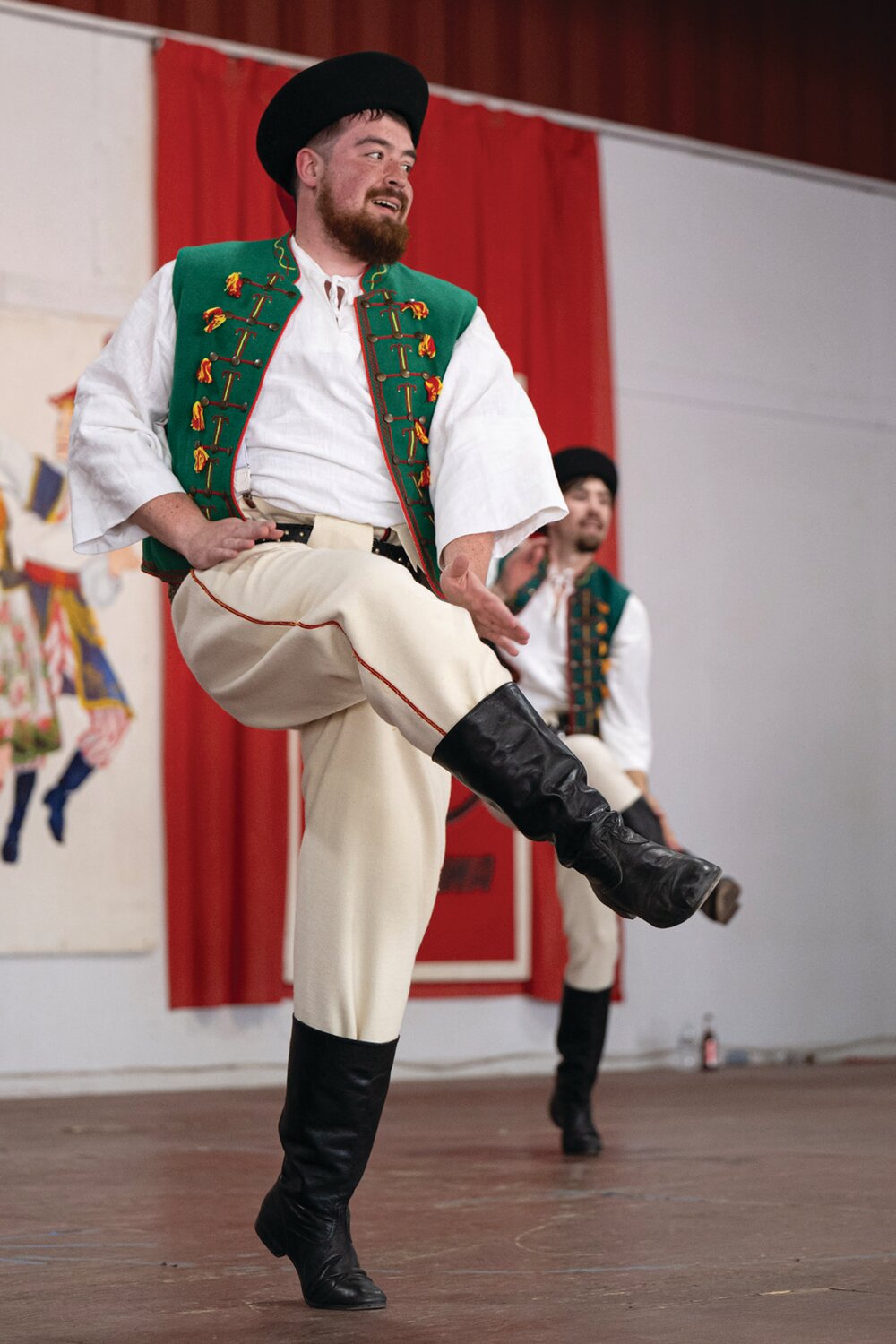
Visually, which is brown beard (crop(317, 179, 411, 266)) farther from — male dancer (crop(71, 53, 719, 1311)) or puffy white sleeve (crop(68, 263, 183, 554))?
puffy white sleeve (crop(68, 263, 183, 554))

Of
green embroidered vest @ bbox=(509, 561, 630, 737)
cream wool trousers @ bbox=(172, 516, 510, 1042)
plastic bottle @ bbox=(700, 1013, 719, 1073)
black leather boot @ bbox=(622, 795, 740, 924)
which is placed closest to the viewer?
cream wool trousers @ bbox=(172, 516, 510, 1042)

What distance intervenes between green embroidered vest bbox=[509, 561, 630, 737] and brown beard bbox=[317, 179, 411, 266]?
168 cm

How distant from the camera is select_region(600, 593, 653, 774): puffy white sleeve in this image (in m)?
3.77

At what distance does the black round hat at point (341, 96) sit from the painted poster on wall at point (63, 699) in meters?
3.34

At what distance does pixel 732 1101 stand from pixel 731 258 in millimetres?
3601

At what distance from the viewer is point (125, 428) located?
1.94m

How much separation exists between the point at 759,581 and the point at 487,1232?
190 inches

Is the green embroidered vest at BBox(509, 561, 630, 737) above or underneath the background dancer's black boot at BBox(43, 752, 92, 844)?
above

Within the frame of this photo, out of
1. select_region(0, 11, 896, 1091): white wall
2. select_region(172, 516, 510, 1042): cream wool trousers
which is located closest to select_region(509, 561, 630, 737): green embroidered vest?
select_region(172, 516, 510, 1042): cream wool trousers

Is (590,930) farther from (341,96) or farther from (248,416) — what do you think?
(341,96)

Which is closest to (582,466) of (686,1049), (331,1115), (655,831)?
(655,831)

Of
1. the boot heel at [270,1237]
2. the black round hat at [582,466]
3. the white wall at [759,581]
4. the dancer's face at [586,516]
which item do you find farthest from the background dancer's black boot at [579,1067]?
the white wall at [759,581]

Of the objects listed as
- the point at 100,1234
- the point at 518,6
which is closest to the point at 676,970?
the point at 518,6

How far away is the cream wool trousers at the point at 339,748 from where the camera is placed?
169cm
